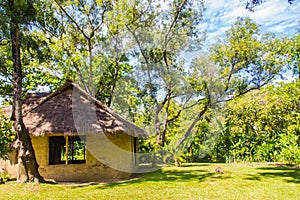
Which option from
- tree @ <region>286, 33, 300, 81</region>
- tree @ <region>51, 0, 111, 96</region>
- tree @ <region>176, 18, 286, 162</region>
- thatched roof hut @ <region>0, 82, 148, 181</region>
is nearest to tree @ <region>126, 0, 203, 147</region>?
tree @ <region>176, 18, 286, 162</region>

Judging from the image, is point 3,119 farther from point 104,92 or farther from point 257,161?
point 257,161

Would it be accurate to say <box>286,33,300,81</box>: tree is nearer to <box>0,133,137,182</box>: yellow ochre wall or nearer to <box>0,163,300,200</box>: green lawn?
<box>0,163,300,200</box>: green lawn

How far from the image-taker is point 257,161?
1250cm

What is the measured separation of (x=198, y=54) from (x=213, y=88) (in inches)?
81.1

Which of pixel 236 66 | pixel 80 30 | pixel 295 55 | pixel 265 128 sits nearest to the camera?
pixel 295 55

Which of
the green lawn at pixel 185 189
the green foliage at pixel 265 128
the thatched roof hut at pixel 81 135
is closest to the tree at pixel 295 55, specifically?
→ the green foliage at pixel 265 128

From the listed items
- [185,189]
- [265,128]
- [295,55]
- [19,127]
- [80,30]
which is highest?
[80,30]

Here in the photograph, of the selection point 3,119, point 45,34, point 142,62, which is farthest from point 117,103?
point 3,119

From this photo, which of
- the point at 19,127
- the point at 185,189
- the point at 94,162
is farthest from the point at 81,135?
the point at 185,189

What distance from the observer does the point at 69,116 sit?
927 cm

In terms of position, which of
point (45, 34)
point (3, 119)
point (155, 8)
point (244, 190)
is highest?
point (155, 8)

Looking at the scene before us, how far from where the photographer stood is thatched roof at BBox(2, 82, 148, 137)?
28.9 feet

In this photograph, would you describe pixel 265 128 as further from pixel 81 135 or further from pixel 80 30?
pixel 80 30

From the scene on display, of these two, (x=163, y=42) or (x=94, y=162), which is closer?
(x=94, y=162)
